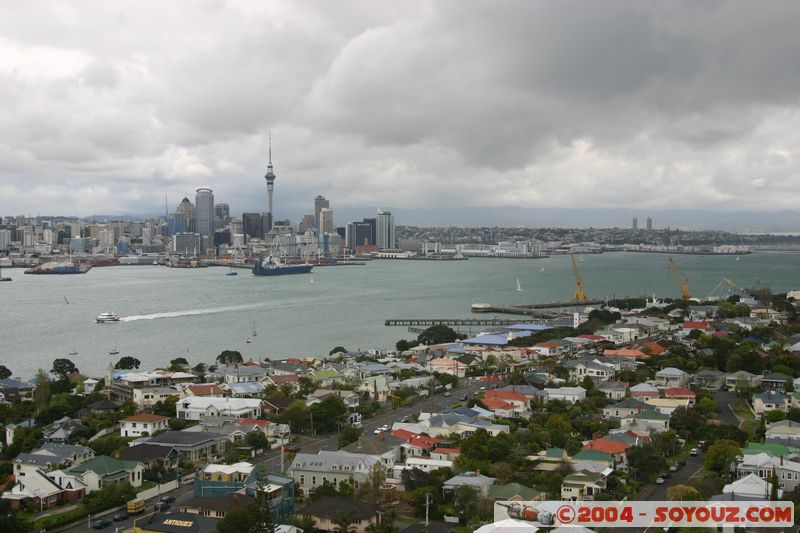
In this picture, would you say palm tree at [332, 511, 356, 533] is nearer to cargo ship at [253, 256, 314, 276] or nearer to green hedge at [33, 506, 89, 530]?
green hedge at [33, 506, 89, 530]

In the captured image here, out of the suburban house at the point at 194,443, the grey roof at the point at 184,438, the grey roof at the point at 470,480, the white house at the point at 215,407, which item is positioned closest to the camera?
the grey roof at the point at 470,480

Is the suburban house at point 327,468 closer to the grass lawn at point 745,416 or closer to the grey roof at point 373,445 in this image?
the grey roof at point 373,445

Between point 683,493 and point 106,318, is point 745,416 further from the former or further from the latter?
point 106,318

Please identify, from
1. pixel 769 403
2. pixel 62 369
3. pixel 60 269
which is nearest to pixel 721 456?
pixel 769 403

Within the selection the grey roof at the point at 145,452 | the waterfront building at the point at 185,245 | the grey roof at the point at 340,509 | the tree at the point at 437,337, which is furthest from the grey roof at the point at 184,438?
the waterfront building at the point at 185,245

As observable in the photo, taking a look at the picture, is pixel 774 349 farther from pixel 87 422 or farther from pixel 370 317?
pixel 370 317

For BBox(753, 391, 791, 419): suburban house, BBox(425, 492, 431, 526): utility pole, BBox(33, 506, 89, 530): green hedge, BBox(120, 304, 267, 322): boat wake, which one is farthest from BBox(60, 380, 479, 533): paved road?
BBox(120, 304, 267, 322): boat wake
